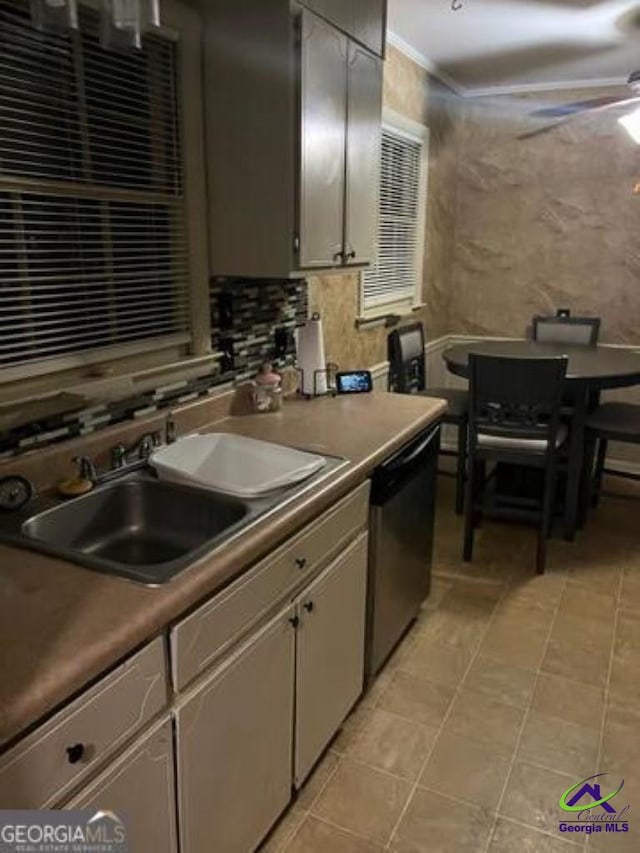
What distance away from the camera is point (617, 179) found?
13.9 feet

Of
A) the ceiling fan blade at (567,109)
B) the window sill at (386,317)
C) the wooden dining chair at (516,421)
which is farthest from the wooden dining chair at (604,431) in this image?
the ceiling fan blade at (567,109)

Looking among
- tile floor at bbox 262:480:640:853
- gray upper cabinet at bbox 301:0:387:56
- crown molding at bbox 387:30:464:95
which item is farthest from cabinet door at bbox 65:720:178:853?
crown molding at bbox 387:30:464:95

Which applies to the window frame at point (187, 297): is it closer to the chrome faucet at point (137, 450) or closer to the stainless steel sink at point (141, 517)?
the chrome faucet at point (137, 450)

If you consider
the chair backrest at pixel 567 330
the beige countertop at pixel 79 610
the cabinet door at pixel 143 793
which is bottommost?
the cabinet door at pixel 143 793

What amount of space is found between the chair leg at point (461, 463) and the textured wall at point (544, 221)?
4.66ft

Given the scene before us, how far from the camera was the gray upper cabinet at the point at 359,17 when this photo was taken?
2.05m

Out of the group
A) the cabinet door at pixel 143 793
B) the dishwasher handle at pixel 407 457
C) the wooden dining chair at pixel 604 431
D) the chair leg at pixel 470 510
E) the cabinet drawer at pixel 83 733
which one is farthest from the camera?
the wooden dining chair at pixel 604 431

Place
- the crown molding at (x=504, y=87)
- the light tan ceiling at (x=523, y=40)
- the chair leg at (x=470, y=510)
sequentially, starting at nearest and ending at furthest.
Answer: the light tan ceiling at (x=523, y=40)
the chair leg at (x=470, y=510)
the crown molding at (x=504, y=87)

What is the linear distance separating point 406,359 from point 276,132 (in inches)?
74.3

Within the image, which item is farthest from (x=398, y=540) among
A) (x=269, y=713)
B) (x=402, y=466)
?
(x=269, y=713)

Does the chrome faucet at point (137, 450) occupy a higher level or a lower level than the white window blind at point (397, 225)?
lower

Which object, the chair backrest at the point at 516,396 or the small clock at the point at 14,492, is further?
the chair backrest at the point at 516,396

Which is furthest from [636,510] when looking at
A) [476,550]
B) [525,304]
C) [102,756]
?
[102,756]

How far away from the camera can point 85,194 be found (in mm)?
1735
